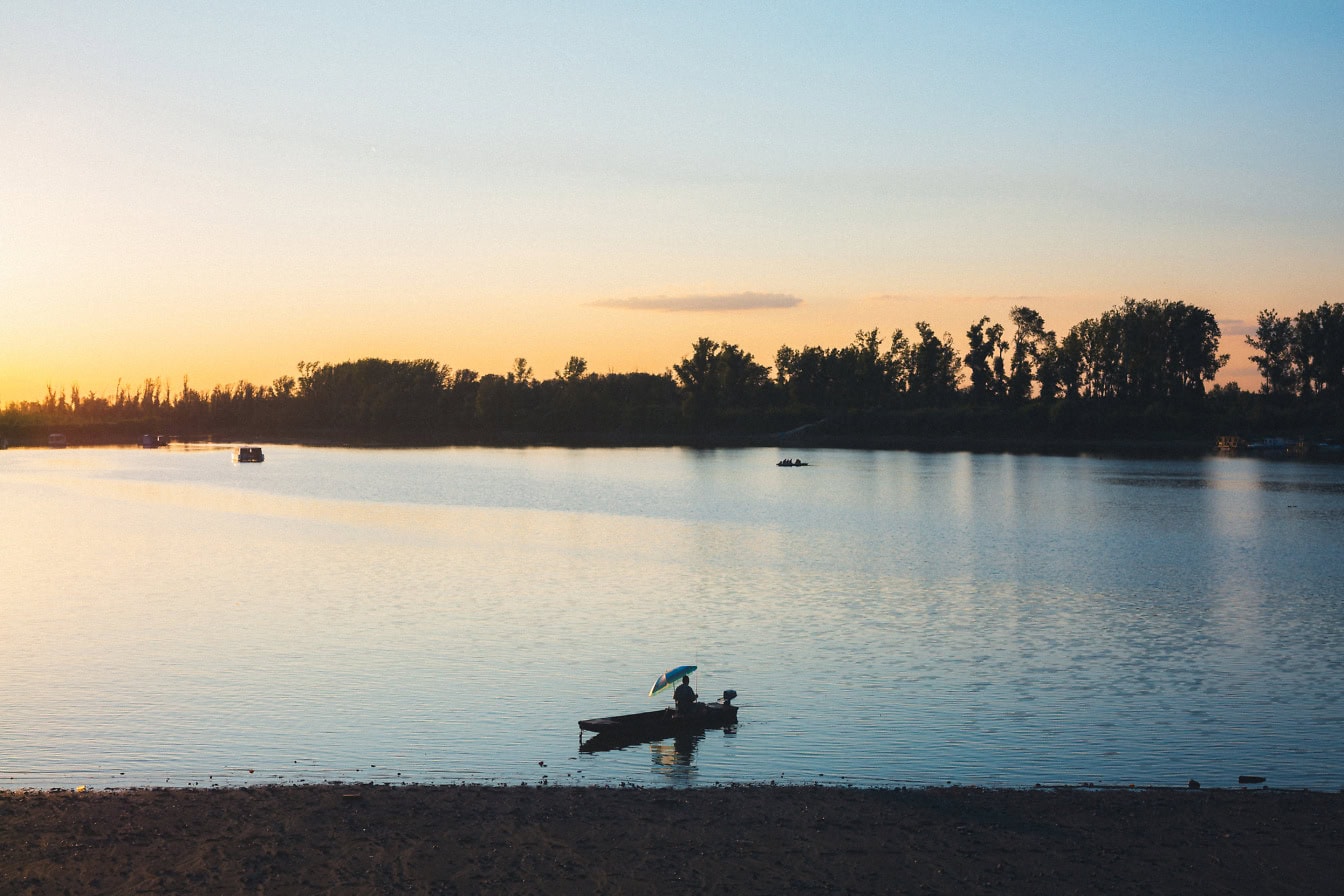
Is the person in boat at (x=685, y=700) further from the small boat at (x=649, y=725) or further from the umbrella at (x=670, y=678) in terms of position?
the umbrella at (x=670, y=678)

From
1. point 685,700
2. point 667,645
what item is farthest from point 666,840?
point 667,645

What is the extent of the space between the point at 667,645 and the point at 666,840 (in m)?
18.0

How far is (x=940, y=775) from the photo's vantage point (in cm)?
2202

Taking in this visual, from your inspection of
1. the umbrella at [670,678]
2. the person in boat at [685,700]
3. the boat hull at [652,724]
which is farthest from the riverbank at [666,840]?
the umbrella at [670,678]

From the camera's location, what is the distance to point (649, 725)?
23.7 meters

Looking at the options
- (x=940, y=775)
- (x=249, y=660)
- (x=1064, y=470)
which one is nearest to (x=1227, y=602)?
(x=940, y=775)

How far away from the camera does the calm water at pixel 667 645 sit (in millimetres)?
23172

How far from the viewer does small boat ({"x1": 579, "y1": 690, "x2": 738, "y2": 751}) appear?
2348 centimetres

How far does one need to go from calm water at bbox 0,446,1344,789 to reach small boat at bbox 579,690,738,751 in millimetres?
393

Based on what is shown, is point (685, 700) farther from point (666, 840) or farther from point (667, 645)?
point (667, 645)

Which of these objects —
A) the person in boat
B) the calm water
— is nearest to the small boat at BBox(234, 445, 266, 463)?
the calm water

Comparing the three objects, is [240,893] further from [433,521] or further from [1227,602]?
[433,521]

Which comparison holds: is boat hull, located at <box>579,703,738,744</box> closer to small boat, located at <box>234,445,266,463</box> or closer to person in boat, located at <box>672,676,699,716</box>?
person in boat, located at <box>672,676,699,716</box>

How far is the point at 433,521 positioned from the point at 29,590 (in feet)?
112
